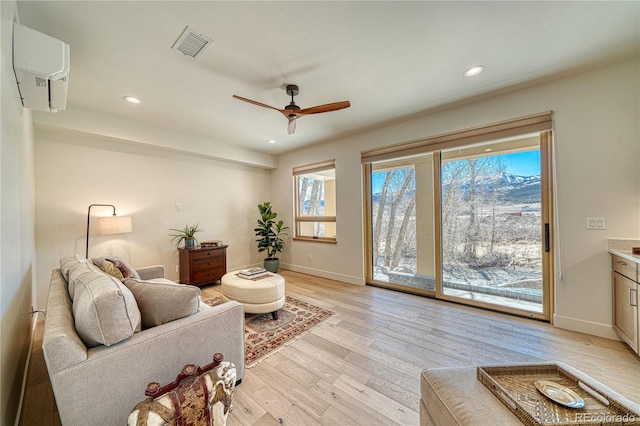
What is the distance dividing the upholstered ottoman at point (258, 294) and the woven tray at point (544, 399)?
205 centimetres

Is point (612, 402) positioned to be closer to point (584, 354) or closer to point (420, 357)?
point (420, 357)

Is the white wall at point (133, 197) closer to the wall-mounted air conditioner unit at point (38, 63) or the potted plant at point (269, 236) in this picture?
the potted plant at point (269, 236)

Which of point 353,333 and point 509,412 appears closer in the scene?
point 509,412

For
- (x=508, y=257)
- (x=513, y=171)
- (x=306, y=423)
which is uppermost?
(x=513, y=171)

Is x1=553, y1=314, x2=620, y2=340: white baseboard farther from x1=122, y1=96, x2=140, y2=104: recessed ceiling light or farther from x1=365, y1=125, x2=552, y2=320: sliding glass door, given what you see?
x1=122, y1=96, x2=140, y2=104: recessed ceiling light

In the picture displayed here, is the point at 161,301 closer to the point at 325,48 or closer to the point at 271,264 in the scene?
the point at 325,48

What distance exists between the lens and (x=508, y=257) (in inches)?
114

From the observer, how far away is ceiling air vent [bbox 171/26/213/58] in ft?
5.82

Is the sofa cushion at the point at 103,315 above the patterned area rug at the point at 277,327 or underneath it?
above

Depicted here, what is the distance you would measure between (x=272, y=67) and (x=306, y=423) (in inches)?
109

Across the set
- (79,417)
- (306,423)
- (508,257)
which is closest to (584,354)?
(508,257)

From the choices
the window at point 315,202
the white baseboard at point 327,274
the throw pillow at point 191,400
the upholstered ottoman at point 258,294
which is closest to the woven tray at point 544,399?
the throw pillow at point 191,400

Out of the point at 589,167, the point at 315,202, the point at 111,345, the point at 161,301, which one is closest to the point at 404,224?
the point at 315,202

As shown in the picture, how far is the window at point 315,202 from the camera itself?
451 centimetres
